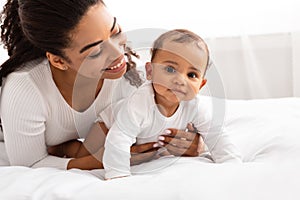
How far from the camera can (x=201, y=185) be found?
3.52 ft

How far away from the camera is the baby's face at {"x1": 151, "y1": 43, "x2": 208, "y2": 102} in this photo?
3.90 feet

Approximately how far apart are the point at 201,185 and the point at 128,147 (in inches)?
9.0

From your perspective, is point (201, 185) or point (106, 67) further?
point (106, 67)

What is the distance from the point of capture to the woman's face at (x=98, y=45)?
1.21 metres

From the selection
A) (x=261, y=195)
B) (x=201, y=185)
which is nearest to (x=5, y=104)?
(x=201, y=185)

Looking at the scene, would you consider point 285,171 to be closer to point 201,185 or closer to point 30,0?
point 201,185

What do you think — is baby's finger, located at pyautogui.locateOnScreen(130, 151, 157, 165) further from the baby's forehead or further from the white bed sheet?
the baby's forehead

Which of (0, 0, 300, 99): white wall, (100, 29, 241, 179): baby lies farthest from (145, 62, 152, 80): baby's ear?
(0, 0, 300, 99): white wall

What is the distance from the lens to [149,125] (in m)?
1.26

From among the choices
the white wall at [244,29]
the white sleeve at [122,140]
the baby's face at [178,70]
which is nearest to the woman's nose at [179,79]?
the baby's face at [178,70]

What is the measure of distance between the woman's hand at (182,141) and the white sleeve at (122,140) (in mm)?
81

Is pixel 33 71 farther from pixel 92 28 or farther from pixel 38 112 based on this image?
pixel 92 28

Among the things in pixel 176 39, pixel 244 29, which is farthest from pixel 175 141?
pixel 244 29

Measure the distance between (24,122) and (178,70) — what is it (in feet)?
1.48
